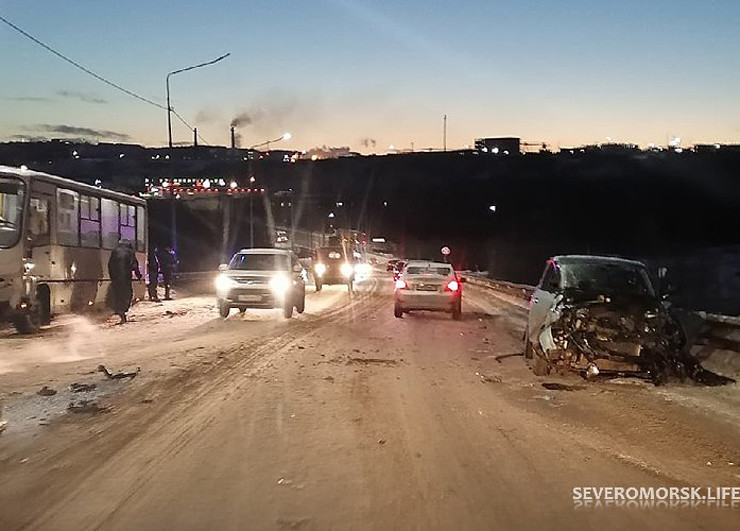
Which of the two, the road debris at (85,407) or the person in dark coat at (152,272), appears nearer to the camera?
the road debris at (85,407)

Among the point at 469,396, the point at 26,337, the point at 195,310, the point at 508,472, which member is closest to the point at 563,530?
the point at 508,472

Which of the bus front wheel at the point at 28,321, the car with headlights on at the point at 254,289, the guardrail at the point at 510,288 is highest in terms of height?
the car with headlights on at the point at 254,289

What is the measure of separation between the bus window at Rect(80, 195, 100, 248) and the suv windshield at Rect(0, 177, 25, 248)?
126 inches

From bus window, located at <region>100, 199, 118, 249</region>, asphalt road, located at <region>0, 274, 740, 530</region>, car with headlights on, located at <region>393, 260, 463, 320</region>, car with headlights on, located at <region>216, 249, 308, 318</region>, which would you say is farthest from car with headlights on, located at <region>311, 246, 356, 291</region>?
asphalt road, located at <region>0, 274, 740, 530</region>

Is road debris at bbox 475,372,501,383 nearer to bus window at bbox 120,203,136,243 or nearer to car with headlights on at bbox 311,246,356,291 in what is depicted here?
bus window at bbox 120,203,136,243

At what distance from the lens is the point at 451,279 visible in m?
22.3

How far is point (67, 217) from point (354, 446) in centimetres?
1436

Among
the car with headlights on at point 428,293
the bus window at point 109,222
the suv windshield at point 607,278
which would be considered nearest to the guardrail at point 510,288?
the car with headlights on at point 428,293

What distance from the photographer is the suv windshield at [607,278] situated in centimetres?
1254

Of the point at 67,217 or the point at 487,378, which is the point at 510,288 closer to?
the point at 67,217

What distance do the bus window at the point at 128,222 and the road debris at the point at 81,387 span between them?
46.2 ft

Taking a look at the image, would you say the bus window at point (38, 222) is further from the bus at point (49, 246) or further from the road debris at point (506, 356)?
the road debris at point (506, 356)

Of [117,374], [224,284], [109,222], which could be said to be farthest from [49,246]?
[117,374]

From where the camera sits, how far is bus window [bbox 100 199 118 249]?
2257cm
